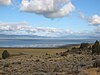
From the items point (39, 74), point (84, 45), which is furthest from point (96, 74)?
point (84, 45)

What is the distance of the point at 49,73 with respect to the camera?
24.8m

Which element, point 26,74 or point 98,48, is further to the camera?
point 98,48

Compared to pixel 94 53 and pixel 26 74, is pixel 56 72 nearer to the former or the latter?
pixel 26 74

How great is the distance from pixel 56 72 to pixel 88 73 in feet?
9.98

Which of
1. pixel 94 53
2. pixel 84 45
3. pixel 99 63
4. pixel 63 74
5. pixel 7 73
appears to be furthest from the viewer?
pixel 84 45

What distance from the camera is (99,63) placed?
2828 cm

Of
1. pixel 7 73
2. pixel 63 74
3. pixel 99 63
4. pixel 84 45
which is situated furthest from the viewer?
pixel 84 45

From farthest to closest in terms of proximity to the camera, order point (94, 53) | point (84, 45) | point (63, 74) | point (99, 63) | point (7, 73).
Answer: point (84, 45) → point (94, 53) → point (99, 63) → point (7, 73) → point (63, 74)

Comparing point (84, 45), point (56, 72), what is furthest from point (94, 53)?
point (56, 72)

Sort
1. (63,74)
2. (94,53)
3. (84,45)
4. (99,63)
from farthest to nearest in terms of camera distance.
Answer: (84,45) < (94,53) < (99,63) < (63,74)

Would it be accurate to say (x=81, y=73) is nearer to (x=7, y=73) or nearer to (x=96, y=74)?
(x=96, y=74)

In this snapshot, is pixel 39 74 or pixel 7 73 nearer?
A: pixel 39 74

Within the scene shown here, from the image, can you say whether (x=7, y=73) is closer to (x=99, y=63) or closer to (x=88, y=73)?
(x=88, y=73)

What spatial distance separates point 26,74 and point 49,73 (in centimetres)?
215
